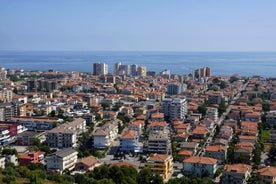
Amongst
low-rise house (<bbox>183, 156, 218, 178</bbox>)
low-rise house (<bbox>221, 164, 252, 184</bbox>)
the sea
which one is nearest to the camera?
low-rise house (<bbox>221, 164, 252, 184</bbox>)

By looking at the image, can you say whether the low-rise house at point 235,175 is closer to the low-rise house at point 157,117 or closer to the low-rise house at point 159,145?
the low-rise house at point 159,145

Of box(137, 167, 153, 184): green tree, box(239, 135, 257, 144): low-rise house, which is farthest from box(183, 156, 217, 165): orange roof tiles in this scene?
box(239, 135, 257, 144): low-rise house

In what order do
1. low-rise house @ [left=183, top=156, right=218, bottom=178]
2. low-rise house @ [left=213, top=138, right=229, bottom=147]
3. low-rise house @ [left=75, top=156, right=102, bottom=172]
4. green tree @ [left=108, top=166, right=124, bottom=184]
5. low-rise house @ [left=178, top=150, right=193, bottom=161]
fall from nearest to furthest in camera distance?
green tree @ [left=108, top=166, right=124, bottom=184] → low-rise house @ [left=183, top=156, right=218, bottom=178] → low-rise house @ [left=75, top=156, right=102, bottom=172] → low-rise house @ [left=178, top=150, right=193, bottom=161] → low-rise house @ [left=213, top=138, right=229, bottom=147]

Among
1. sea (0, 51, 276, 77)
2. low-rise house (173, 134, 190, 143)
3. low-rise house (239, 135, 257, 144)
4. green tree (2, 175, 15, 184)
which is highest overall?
green tree (2, 175, 15, 184)

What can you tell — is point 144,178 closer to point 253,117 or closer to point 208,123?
point 208,123

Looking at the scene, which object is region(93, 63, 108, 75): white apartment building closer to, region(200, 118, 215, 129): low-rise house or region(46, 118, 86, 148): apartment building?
region(200, 118, 215, 129): low-rise house

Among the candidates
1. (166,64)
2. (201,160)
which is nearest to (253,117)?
(201,160)

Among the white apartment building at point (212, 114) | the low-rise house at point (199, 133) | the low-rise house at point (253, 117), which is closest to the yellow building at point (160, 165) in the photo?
the low-rise house at point (199, 133)
